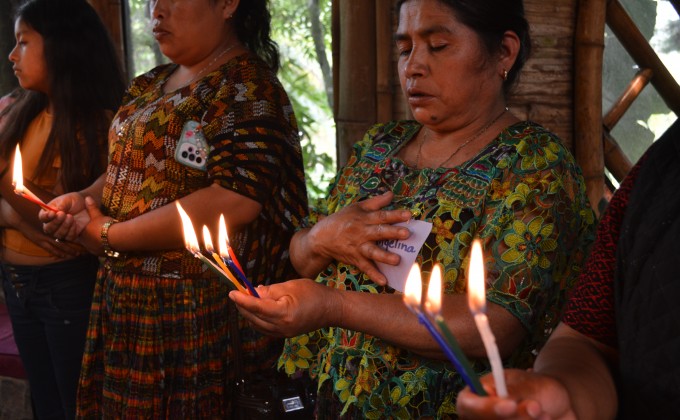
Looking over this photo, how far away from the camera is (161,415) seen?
7.76 ft

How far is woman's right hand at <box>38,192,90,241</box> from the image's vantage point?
95.8 inches

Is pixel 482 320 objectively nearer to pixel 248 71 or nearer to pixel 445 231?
pixel 445 231

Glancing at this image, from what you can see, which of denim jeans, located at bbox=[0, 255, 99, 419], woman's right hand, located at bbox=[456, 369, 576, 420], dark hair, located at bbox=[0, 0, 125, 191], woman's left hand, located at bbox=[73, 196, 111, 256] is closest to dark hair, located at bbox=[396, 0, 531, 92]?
woman's right hand, located at bbox=[456, 369, 576, 420]

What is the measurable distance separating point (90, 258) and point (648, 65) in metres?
2.47

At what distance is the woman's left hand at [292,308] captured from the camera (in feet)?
4.71

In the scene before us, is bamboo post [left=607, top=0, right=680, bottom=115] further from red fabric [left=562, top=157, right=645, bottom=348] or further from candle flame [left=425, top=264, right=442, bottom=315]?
candle flame [left=425, top=264, right=442, bottom=315]

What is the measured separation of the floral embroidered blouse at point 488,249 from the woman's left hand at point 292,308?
0.67 feet

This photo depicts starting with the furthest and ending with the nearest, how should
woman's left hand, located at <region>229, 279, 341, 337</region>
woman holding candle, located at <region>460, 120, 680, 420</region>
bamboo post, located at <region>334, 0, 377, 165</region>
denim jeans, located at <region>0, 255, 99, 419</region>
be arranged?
bamboo post, located at <region>334, 0, 377, 165</region> → denim jeans, located at <region>0, 255, 99, 419</region> → woman's left hand, located at <region>229, 279, 341, 337</region> → woman holding candle, located at <region>460, 120, 680, 420</region>

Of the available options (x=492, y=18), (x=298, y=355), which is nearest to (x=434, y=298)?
(x=492, y=18)

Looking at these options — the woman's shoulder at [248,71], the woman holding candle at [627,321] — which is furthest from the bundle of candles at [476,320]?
the woman's shoulder at [248,71]

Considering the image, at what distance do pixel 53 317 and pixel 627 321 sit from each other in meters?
2.44

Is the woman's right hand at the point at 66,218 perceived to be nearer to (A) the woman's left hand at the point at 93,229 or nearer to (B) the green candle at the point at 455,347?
(A) the woman's left hand at the point at 93,229

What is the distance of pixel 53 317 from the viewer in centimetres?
296

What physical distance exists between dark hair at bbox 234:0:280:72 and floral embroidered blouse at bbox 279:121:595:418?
43.4 inches
